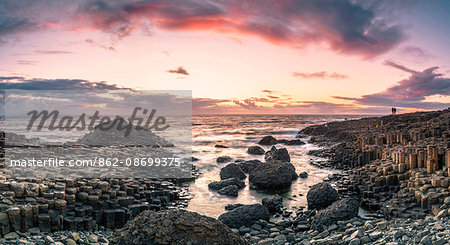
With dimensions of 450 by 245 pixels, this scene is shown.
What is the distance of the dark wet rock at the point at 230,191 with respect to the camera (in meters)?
12.0

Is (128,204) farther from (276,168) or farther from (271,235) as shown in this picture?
(276,168)

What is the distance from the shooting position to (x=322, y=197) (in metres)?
10.1

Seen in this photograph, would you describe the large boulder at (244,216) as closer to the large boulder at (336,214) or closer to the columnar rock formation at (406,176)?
the large boulder at (336,214)

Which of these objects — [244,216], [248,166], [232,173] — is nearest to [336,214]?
[244,216]

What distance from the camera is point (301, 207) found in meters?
10.5

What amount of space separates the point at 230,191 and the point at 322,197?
375cm

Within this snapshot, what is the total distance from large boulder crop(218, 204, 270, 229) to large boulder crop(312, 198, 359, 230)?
162 cm

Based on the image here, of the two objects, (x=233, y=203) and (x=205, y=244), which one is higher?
(x=205, y=244)

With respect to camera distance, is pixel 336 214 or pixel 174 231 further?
pixel 336 214

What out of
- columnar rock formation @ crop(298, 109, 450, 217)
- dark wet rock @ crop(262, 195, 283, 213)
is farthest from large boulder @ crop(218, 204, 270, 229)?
columnar rock formation @ crop(298, 109, 450, 217)

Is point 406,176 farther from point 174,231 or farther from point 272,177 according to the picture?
point 174,231

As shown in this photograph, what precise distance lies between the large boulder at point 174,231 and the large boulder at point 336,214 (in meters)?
3.37

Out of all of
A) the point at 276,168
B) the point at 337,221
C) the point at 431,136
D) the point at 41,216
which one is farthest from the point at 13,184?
the point at 431,136

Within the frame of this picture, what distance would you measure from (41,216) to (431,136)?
16.7 m
